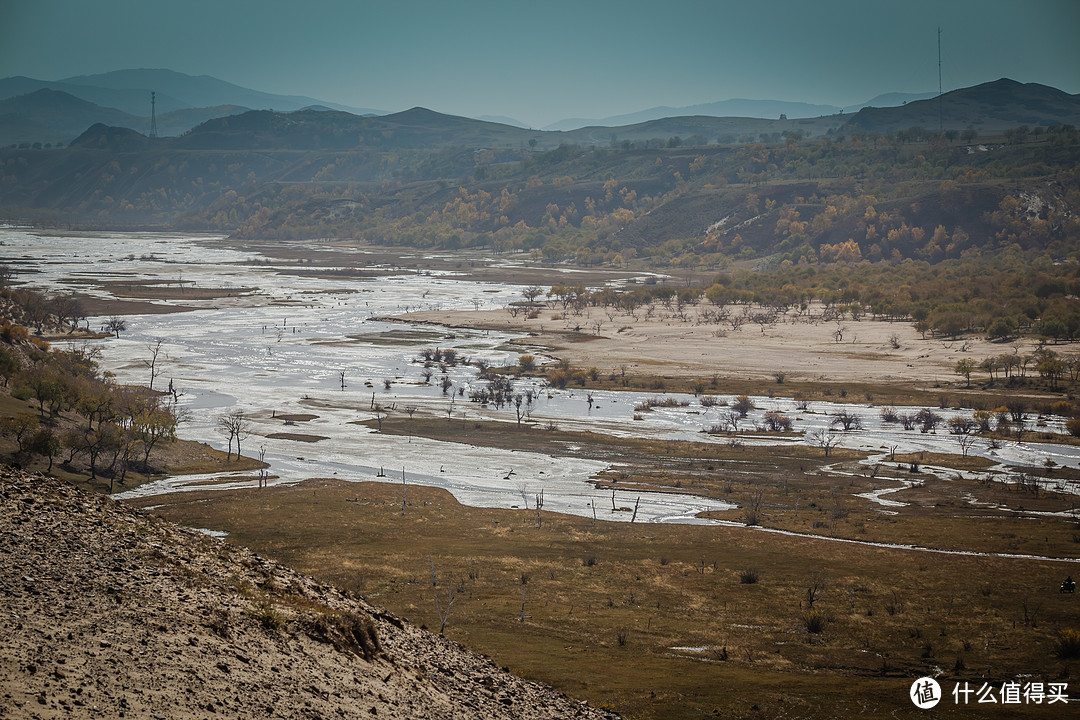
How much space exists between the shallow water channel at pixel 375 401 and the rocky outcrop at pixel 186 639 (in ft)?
94.3

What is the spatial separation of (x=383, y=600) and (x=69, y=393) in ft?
123

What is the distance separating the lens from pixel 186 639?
50.4 ft

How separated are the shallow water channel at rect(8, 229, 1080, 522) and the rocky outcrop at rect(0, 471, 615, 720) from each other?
28741 mm

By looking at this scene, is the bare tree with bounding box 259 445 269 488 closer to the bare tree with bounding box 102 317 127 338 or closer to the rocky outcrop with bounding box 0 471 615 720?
the rocky outcrop with bounding box 0 471 615 720

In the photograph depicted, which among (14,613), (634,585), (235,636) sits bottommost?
(634,585)

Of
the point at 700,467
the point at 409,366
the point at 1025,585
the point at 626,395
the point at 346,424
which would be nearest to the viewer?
the point at 1025,585

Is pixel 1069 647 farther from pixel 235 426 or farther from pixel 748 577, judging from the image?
pixel 235 426

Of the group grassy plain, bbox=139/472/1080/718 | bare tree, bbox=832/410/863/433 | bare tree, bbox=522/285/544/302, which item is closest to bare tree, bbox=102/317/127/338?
bare tree, bbox=522/285/544/302

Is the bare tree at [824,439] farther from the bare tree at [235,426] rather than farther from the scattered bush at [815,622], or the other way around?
the bare tree at [235,426]

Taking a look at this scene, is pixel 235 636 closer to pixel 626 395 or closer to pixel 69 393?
pixel 69 393

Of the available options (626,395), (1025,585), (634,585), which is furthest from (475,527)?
(626,395)

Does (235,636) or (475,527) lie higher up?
(235,636)

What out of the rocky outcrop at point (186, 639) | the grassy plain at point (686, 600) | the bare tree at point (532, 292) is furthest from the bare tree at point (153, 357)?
the rocky outcrop at point (186, 639)

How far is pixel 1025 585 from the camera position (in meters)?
34.9
